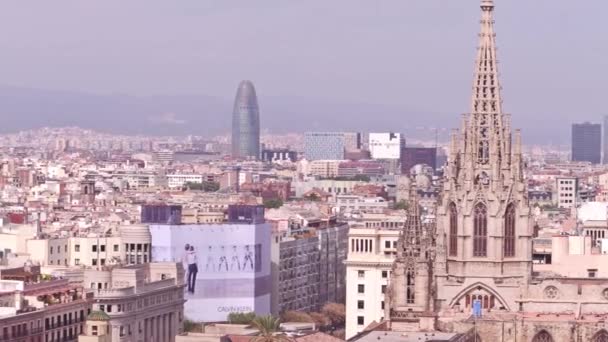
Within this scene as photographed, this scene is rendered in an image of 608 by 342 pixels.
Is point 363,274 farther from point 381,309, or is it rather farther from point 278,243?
A: point 278,243

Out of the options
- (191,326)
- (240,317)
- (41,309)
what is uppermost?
(41,309)

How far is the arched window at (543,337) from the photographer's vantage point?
8000cm

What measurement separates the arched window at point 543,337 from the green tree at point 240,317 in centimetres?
2363

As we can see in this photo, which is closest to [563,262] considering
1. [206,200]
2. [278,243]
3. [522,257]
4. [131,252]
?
[522,257]

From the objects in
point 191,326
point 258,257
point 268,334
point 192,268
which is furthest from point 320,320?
point 268,334

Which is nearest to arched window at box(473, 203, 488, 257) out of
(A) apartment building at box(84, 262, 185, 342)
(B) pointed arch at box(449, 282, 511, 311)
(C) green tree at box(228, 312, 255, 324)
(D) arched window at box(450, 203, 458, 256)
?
(D) arched window at box(450, 203, 458, 256)

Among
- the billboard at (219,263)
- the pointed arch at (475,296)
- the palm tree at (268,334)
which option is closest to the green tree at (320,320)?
the billboard at (219,263)

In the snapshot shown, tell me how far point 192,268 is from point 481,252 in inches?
1407

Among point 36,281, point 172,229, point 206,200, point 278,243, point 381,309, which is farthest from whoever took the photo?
point 206,200

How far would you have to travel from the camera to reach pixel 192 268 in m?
119

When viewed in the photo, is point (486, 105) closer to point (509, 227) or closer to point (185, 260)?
point (509, 227)

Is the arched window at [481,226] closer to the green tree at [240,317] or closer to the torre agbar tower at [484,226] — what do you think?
the torre agbar tower at [484,226]

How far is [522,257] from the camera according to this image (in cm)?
8500

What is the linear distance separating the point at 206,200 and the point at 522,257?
11219 cm
